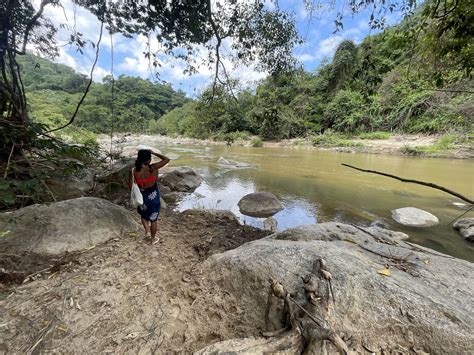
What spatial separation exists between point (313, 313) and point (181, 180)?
351 inches

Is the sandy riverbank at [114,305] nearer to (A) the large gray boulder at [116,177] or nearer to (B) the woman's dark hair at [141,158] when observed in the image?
(B) the woman's dark hair at [141,158]

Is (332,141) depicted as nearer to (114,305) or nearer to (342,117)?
(342,117)

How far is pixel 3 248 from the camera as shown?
261 centimetres

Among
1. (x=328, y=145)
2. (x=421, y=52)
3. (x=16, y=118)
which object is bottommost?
(x=328, y=145)

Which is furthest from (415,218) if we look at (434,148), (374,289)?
(434,148)

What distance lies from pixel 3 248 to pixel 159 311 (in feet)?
6.15

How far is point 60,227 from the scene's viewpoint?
116 inches

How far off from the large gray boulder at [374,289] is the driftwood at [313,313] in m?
0.10

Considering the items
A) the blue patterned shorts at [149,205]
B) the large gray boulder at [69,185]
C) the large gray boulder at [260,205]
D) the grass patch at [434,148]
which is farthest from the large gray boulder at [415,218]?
the grass patch at [434,148]

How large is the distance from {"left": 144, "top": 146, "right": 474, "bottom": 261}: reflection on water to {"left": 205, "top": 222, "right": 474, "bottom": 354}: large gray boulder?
405 cm

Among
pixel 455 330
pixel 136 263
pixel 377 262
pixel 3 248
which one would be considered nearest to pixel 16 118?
pixel 3 248

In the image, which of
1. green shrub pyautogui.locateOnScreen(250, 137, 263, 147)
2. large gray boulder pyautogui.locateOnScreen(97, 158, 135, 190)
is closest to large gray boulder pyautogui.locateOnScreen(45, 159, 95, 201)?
large gray boulder pyautogui.locateOnScreen(97, 158, 135, 190)

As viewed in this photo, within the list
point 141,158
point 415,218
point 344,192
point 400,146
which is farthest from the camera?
point 400,146

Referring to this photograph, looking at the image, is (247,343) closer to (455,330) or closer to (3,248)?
(455,330)
